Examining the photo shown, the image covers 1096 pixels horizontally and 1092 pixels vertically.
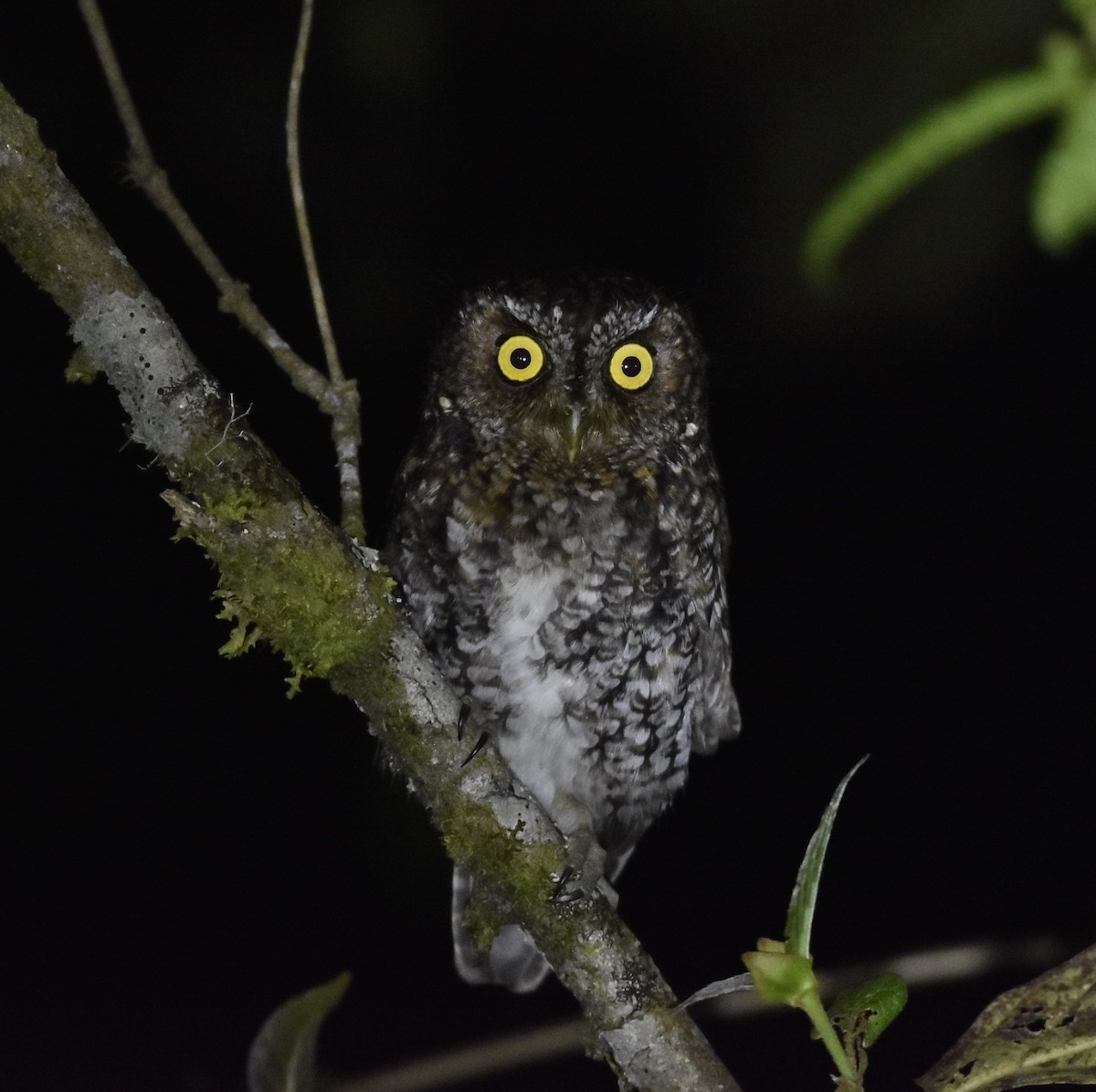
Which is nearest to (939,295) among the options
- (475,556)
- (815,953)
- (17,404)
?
(475,556)

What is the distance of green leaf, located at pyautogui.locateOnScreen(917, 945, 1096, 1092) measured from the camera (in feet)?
4.17

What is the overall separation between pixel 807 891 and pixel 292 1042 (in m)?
0.61

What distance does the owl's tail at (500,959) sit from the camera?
9.55 ft

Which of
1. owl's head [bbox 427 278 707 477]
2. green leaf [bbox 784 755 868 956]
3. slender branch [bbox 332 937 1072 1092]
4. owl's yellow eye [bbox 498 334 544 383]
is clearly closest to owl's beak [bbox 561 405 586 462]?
owl's head [bbox 427 278 707 477]

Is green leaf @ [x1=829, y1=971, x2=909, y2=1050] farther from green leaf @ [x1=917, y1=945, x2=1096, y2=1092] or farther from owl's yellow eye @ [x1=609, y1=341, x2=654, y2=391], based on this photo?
owl's yellow eye @ [x1=609, y1=341, x2=654, y2=391]

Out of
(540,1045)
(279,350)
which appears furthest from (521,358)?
(540,1045)

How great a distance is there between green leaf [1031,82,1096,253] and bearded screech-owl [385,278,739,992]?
1.62m

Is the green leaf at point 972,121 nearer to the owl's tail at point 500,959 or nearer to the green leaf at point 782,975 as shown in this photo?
the green leaf at point 782,975

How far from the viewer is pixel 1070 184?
0.59 meters

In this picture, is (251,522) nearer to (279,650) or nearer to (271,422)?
(279,650)

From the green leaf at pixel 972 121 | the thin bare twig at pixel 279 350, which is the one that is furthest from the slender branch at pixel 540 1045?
the green leaf at pixel 972 121

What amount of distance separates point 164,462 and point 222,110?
71.7 inches

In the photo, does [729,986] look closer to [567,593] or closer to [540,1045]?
[540,1045]

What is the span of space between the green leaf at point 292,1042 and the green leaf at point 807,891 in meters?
0.48
